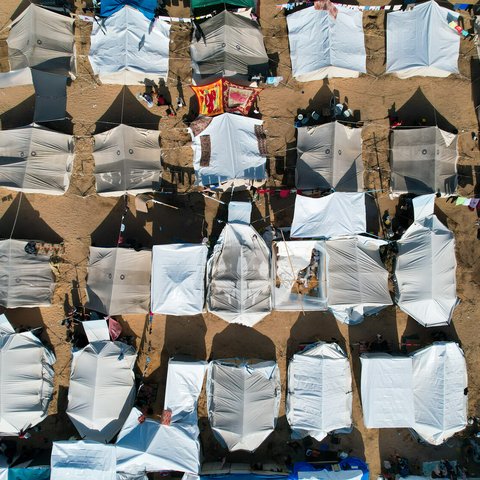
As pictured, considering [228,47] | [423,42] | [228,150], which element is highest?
[423,42]

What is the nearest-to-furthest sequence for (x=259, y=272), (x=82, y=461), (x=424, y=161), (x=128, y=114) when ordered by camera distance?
(x=82, y=461)
(x=259, y=272)
(x=424, y=161)
(x=128, y=114)

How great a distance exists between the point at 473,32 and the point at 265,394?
1535 cm

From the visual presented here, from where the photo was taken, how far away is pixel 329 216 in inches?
488

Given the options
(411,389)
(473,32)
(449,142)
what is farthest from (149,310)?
(473,32)

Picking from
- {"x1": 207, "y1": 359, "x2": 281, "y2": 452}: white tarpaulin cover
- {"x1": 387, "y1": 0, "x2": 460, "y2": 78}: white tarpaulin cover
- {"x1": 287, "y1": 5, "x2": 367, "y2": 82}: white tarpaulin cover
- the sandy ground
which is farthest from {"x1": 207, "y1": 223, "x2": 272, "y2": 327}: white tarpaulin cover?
{"x1": 387, "y1": 0, "x2": 460, "y2": 78}: white tarpaulin cover

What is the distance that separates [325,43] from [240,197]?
6.24 m

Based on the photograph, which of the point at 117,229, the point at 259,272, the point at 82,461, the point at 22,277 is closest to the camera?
the point at 82,461

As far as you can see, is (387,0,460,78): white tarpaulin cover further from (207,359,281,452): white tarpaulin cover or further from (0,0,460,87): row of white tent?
Result: (207,359,281,452): white tarpaulin cover

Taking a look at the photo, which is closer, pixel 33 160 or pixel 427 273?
pixel 427 273

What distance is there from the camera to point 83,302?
A: 1324 cm

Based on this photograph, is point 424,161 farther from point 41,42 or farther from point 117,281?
point 41,42

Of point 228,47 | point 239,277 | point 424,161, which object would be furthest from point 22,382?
point 424,161

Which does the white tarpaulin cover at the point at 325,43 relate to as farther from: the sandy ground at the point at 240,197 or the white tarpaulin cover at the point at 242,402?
the white tarpaulin cover at the point at 242,402

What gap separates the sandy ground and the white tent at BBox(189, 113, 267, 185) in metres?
0.80
